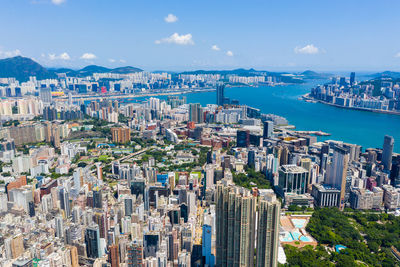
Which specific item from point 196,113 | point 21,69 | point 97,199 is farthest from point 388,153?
point 21,69

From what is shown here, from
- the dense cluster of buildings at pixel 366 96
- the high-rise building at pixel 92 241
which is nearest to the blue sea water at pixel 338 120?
the dense cluster of buildings at pixel 366 96

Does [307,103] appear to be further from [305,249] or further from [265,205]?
[265,205]

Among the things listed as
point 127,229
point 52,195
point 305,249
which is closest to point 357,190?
point 305,249

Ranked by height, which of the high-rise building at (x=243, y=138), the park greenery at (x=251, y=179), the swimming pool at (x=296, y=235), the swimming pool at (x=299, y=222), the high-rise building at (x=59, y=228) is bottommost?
the swimming pool at (x=296, y=235)

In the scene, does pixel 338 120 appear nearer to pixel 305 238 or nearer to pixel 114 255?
pixel 305 238

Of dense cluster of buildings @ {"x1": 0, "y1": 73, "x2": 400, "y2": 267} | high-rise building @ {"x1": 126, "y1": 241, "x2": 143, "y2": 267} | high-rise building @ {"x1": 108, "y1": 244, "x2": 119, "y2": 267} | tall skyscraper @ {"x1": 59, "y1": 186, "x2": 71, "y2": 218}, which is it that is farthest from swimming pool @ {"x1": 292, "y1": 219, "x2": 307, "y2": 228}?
tall skyscraper @ {"x1": 59, "y1": 186, "x2": 71, "y2": 218}

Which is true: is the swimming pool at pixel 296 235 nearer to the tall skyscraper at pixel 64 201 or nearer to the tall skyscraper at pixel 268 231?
the tall skyscraper at pixel 268 231

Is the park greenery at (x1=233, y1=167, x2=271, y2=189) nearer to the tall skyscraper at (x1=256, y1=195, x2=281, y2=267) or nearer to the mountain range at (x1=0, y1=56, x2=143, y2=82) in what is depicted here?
the tall skyscraper at (x1=256, y1=195, x2=281, y2=267)
